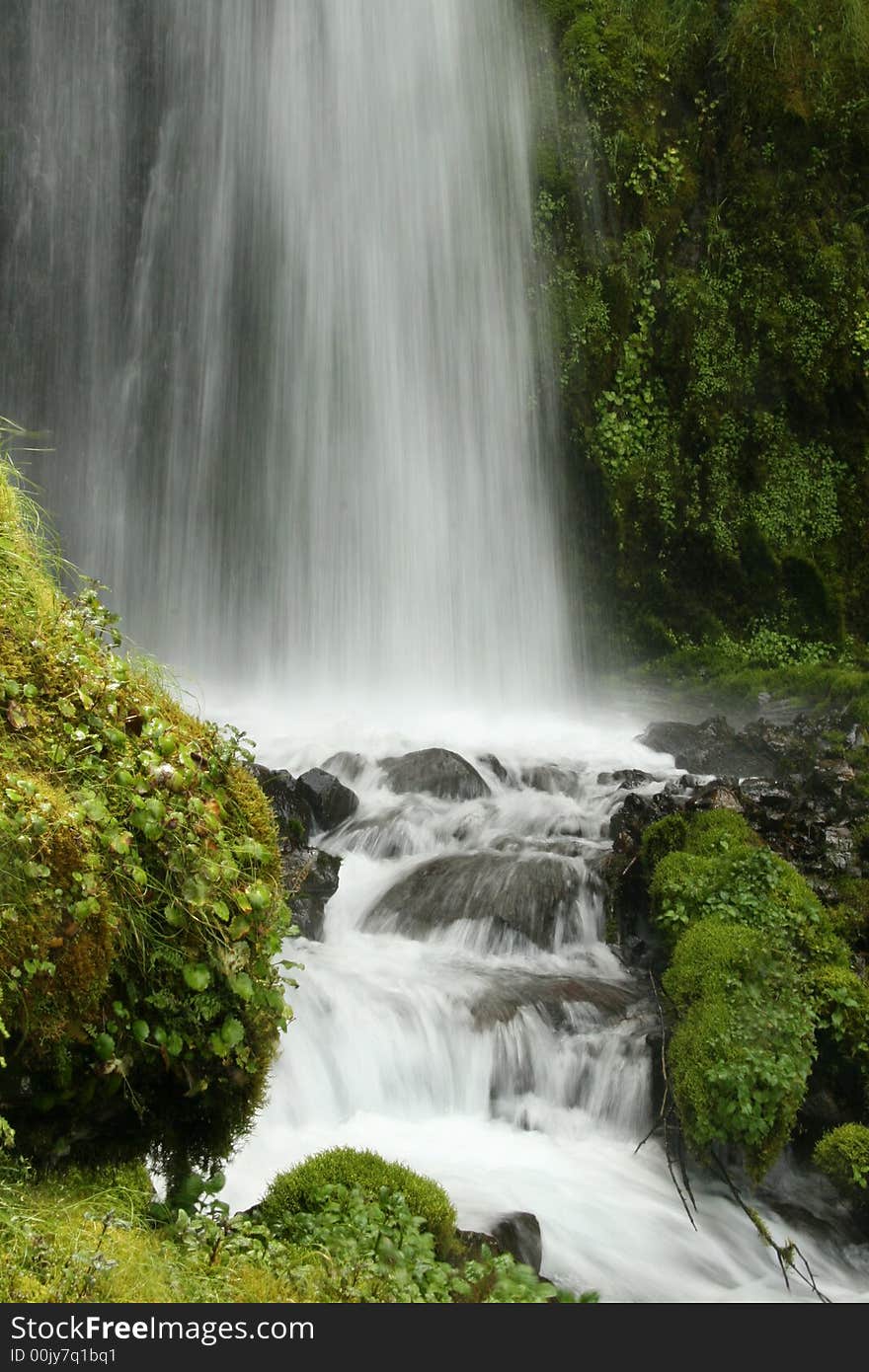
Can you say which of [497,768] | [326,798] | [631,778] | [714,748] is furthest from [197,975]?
[714,748]

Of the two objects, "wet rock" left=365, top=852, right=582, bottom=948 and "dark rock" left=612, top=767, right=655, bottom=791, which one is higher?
"dark rock" left=612, top=767, right=655, bottom=791

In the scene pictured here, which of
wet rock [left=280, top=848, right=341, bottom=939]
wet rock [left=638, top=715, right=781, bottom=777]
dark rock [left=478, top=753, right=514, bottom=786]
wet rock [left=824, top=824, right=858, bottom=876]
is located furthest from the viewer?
wet rock [left=638, top=715, right=781, bottom=777]

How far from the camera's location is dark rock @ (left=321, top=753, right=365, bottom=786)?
10336mm

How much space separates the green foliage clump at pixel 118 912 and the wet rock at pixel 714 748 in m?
7.91

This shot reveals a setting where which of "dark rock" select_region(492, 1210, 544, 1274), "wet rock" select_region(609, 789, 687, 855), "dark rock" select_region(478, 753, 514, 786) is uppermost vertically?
"wet rock" select_region(609, 789, 687, 855)

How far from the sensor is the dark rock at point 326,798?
8961mm

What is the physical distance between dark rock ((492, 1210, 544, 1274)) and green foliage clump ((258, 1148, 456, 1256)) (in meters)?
0.47

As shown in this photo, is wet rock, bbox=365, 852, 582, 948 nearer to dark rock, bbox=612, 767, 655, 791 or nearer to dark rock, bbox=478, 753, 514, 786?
dark rock, bbox=612, 767, 655, 791

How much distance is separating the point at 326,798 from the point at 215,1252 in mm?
6141

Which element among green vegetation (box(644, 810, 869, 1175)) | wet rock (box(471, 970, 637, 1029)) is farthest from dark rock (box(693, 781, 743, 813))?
wet rock (box(471, 970, 637, 1029))

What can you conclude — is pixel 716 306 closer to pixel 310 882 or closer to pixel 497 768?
pixel 497 768

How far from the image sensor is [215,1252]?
294 centimetres

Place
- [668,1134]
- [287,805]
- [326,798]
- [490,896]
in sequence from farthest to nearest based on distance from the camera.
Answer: [326,798]
[287,805]
[490,896]
[668,1134]

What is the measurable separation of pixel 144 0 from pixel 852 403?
1189 centimetres
